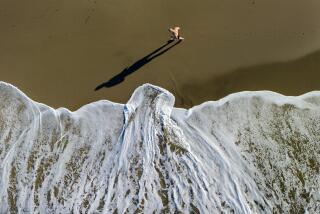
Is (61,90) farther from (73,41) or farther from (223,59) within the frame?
(223,59)

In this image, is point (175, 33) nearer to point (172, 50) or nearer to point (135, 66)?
point (172, 50)

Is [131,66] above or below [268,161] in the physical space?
above

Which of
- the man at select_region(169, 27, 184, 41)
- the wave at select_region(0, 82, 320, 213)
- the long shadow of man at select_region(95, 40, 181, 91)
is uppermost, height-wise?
the man at select_region(169, 27, 184, 41)

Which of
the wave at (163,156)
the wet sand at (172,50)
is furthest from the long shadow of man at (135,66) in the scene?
the wave at (163,156)

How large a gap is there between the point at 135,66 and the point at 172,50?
102 centimetres

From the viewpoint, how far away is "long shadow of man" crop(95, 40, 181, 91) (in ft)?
34.4

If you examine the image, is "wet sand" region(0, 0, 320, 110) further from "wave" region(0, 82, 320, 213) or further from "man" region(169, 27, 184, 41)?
"wave" region(0, 82, 320, 213)

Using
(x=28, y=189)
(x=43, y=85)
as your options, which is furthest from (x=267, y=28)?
(x=28, y=189)

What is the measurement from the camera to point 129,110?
10422mm

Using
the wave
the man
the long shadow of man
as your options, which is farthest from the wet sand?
the wave

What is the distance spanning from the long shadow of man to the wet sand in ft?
0.31

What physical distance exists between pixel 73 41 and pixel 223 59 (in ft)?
12.7

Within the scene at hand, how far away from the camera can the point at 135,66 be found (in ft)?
34.5

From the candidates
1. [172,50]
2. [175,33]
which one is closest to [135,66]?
[172,50]
